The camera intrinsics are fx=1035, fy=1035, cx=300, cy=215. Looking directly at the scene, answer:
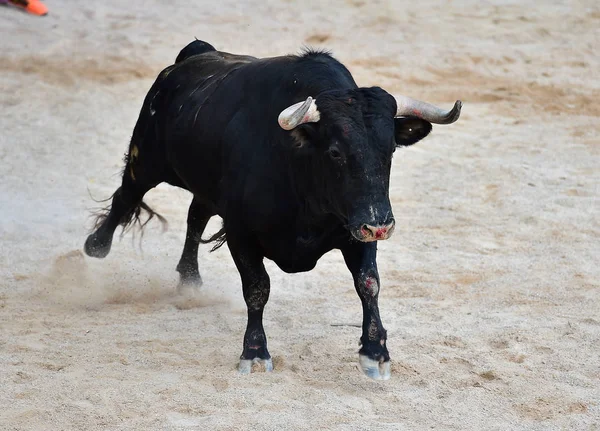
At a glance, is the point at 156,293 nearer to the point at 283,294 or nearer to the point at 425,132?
the point at 283,294

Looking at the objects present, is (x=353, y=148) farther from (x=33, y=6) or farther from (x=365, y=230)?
(x=33, y=6)

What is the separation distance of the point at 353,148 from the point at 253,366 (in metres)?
1.30

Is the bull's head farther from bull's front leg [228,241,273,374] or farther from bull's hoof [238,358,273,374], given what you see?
bull's hoof [238,358,273,374]

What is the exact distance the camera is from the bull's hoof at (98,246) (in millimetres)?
7293

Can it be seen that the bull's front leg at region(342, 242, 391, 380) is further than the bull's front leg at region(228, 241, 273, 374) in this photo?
No

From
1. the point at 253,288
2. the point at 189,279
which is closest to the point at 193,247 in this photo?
the point at 189,279

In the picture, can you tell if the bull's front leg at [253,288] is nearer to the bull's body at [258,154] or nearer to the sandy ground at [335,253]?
the bull's body at [258,154]

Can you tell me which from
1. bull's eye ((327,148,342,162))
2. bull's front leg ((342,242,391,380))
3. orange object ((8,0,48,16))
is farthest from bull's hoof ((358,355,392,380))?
orange object ((8,0,48,16))

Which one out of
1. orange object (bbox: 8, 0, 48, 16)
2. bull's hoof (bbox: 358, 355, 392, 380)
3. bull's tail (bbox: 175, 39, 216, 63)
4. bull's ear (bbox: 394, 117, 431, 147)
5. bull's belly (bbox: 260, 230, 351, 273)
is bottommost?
bull's hoof (bbox: 358, 355, 392, 380)

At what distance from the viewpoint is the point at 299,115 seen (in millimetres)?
4750

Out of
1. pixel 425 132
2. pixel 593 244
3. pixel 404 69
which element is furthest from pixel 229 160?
pixel 404 69

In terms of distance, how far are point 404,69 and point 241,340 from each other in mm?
7113

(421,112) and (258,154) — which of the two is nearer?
(421,112)

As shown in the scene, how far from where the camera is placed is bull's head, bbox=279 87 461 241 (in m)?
4.61
